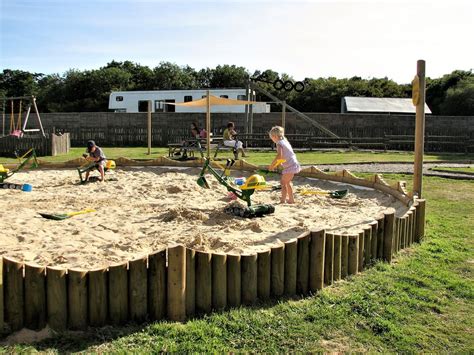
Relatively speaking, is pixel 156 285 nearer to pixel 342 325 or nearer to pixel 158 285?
pixel 158 285

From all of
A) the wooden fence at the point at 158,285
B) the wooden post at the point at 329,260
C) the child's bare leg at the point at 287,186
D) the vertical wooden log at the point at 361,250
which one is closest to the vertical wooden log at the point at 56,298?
the wooden fence at the point at 158,285

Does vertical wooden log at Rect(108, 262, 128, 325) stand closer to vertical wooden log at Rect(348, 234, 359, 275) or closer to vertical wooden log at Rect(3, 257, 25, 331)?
vertical wooden log at Rect(3, 257, 25, 331)

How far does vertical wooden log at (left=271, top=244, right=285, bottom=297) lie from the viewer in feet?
12.0

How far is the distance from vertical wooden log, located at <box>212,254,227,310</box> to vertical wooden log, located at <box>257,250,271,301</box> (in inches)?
11.7

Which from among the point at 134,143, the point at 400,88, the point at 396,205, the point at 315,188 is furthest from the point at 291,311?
the point at 400,88

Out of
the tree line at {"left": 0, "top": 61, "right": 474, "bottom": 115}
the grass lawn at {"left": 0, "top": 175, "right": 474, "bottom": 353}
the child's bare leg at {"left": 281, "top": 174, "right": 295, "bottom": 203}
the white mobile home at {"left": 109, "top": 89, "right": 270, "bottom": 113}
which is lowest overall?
the grass lawn at {"left": 0, "top": 175, "right": 474, "bottom": 353}

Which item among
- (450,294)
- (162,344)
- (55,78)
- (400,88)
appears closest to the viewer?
(162,344)

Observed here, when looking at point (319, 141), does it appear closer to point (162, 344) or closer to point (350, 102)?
point (350, 102)

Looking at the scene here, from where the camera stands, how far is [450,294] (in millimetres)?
3730

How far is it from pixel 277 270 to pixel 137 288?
1.06m

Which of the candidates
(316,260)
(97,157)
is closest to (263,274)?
(316,260)

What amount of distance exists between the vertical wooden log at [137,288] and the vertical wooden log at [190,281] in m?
0.29

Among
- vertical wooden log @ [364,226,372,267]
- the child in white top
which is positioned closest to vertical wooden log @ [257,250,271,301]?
vertical wooden log @ [364,226,372,267]

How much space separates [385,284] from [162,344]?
1.92 meters
